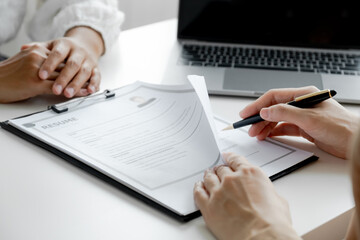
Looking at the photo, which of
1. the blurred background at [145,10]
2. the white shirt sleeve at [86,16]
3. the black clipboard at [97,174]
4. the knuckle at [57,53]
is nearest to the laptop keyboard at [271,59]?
the white shirt sleeve at [86,16]

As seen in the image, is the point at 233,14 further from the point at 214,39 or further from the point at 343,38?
the point at 343,38

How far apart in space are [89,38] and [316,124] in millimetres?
569

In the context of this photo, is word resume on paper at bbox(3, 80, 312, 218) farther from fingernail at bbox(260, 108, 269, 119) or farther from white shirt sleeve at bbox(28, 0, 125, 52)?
white shirt sleeve at bbox(28, 0, 125, 52)

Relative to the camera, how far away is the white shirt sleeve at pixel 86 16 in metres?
1.17

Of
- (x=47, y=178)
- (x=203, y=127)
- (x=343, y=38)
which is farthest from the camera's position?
(x=343, y=38)

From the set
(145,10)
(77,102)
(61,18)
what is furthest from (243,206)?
(145,10)

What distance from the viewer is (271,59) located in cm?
115

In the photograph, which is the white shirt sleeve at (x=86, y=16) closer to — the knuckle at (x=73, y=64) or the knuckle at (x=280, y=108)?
the knuckle at (x=73, y=64)

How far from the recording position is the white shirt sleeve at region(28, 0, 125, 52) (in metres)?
1.17

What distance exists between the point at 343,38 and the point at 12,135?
2.58 ft

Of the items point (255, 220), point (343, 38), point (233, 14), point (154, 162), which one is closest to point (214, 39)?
point (233, 14)

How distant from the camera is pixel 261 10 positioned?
1.21m

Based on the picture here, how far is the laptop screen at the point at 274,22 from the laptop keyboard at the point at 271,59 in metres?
0.04

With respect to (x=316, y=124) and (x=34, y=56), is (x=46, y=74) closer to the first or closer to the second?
(x=34, y=56)
